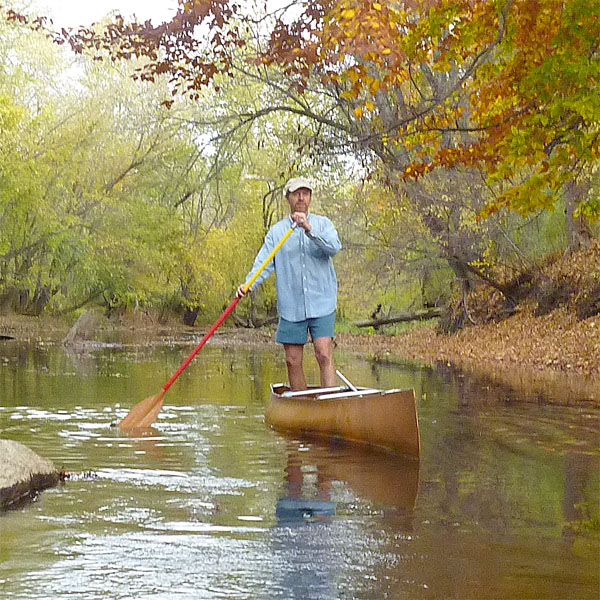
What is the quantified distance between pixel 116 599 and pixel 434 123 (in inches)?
418

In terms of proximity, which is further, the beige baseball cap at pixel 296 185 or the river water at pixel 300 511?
the beige baseball cap at pixel 296 185

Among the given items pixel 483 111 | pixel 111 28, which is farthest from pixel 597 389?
pixel 111 28

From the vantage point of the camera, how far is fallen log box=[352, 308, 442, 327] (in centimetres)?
2938

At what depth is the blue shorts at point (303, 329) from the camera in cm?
871

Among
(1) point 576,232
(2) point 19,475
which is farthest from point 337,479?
(1) point 576,232

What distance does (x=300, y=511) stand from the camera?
17.9 feet

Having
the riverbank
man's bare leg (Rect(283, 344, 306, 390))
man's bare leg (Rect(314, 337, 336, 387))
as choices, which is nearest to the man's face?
man's bare leg (Rect(314, 337, 336, 387))

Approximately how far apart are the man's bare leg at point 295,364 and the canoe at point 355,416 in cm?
14

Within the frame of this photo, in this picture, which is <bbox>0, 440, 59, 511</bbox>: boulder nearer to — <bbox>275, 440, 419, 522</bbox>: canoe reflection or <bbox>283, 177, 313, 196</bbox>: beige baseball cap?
<bbox>275, 440, 419, 522</bbox>: canoe reflection

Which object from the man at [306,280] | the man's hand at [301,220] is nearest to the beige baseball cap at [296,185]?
the man at [306,280]

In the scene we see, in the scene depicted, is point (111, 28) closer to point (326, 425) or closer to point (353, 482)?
point (326, 425)

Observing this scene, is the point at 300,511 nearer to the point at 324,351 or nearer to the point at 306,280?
the point at 324,351

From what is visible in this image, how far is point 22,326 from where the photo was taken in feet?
115

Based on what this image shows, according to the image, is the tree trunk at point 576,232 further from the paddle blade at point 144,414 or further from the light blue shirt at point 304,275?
the paddle blade at point 144,414
